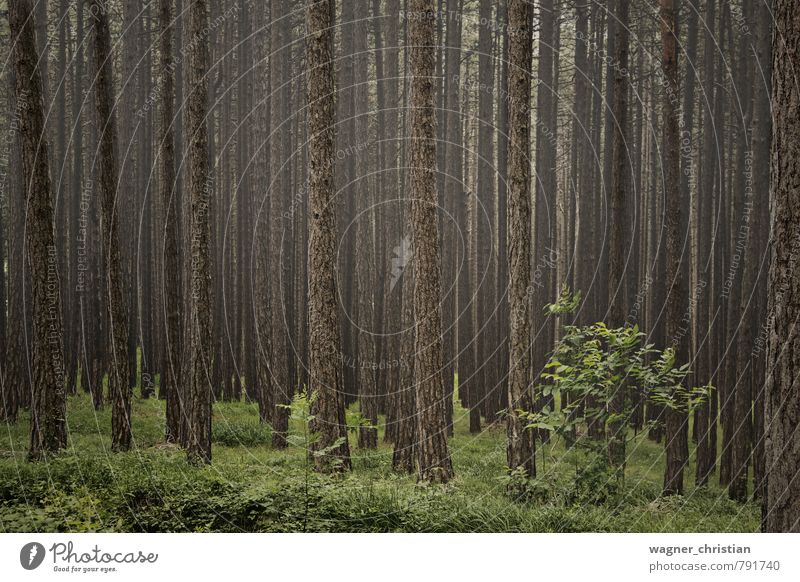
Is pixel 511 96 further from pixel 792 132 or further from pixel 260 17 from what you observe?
pixel 260 17

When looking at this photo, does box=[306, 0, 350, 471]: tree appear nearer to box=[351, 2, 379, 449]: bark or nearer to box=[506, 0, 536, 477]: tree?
box=[506, 0, 536, 477]: tree

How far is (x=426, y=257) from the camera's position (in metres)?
12.0

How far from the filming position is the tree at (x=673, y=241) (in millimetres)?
14781

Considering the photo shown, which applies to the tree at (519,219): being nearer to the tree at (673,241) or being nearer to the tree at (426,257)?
the tree at (426,257)

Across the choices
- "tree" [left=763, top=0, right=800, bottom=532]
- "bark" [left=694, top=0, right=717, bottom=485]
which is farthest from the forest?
"bark" [left=694, top=0, right=717, bottom=485]

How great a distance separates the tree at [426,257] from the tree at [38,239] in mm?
6006

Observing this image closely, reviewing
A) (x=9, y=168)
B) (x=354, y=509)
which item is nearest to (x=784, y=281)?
(x=354, y=509)

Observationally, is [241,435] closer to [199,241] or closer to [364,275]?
[364,275]

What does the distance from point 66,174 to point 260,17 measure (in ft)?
34.9

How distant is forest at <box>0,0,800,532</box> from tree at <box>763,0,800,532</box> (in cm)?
2

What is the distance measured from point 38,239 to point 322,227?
182 inches

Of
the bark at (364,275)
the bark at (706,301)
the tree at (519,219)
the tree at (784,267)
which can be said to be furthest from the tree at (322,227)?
the bark at (706,301)

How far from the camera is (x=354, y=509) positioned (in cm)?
881

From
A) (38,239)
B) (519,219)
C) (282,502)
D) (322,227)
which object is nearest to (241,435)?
(38,239)
